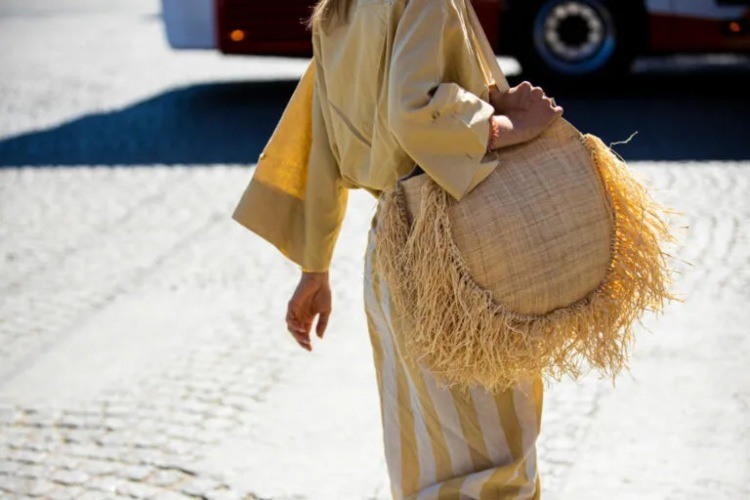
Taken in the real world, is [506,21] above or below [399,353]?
below

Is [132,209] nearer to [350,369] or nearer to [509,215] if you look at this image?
[350,369]

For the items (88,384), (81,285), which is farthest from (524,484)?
(81,285)

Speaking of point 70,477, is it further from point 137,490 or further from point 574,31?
point 574,31

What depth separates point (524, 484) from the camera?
8.29 feet

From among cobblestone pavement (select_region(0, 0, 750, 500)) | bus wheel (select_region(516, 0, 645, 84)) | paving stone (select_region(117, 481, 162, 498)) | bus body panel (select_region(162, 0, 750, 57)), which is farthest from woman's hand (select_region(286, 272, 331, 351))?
bus wheel (select_region(516, 0, 645, 84))

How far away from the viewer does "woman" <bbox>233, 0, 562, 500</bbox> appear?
2178mm

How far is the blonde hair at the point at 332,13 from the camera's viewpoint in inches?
91.7

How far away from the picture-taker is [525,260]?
2234 millimetres

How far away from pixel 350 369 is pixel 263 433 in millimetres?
607

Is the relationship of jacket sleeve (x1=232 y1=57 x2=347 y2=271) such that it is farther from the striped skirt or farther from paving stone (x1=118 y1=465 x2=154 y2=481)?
paving stone (x1=118 y1=465 x2=154 y2=481)

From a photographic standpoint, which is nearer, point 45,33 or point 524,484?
point 524,484

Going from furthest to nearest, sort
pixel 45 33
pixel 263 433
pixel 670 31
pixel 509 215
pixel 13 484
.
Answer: pixel 45 33, pixel 670 31, pixel 263 433, pixel 13 484, pixel 509 215

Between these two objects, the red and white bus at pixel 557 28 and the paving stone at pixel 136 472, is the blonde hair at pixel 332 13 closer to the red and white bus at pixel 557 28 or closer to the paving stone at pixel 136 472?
the paving stone at pixel 136 472

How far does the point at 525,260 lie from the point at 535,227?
0.07 meters
